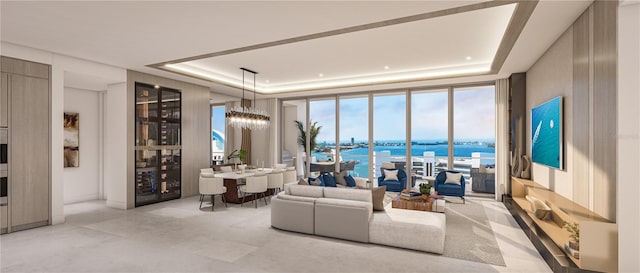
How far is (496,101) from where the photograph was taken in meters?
6.71

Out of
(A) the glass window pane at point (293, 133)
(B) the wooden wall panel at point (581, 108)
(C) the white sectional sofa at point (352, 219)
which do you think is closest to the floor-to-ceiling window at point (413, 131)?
(A) the glass window pane at point (293, 133)

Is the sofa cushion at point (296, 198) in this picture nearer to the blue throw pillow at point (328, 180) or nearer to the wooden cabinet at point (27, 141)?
the blue throw pillow at point (328, 180)

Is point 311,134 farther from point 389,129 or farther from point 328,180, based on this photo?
point 328,180

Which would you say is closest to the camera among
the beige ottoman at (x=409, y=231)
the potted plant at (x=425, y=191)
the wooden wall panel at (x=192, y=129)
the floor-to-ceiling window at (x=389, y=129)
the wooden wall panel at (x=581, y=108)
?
the wooden wall panel at (x=581, y=108)

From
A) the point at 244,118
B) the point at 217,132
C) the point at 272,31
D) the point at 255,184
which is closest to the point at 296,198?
the point at 255,184

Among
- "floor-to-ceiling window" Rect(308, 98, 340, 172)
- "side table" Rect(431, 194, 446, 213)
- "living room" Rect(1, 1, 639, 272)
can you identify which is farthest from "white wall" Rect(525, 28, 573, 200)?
"floor-to-ceiling window" Rect(308, 98, 340, 172)

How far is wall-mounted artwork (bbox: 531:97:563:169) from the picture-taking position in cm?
402

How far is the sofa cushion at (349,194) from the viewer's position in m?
4.04

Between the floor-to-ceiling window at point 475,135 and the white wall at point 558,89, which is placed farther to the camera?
the floor-to-ceiling window at point 475,135

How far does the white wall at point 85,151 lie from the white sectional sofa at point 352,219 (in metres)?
5.11

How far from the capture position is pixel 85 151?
6738 millimetres

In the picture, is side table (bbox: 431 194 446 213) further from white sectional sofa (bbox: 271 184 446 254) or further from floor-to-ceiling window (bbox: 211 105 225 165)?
floor-to-ceiling window (bbox: 211 105 225 165)

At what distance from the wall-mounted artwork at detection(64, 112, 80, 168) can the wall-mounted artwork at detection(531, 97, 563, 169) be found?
8933 millimetres
